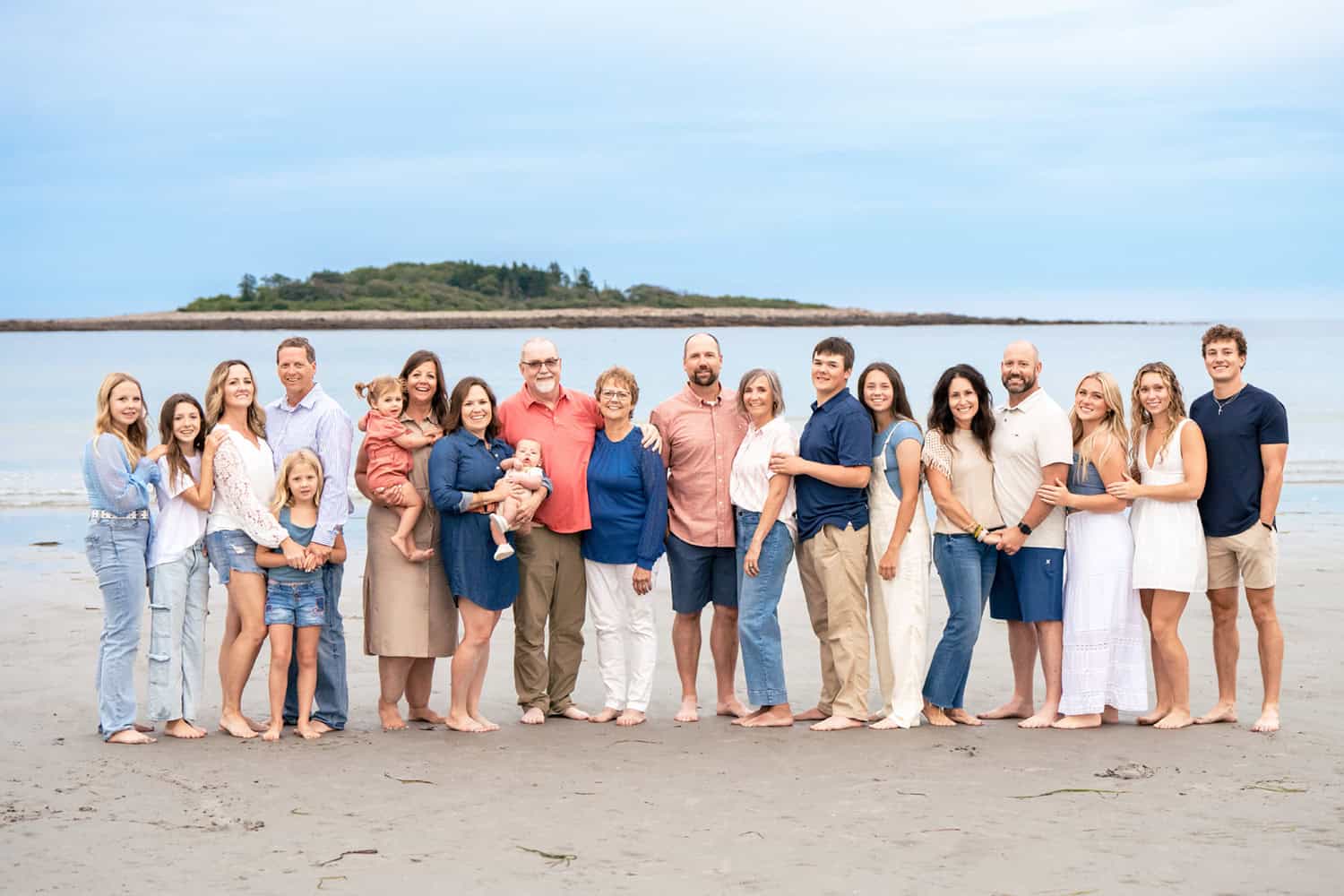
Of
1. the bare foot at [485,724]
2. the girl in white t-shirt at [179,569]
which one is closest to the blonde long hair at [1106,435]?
the bare foot at [485,724]

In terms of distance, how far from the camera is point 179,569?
253 inches

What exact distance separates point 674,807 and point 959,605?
77.9 inches

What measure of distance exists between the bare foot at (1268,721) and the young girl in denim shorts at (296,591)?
4.47m

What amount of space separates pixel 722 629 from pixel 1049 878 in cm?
277

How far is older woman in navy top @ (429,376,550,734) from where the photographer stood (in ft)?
21.5

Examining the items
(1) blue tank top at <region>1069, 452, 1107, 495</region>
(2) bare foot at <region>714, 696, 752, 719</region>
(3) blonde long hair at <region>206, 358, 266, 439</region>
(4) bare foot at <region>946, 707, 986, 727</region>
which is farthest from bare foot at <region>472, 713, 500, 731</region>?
(1) blue tank top at <region>1069, 452, 1107, 495</region>

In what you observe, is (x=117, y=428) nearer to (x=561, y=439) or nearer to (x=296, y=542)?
(x=296, y=542)

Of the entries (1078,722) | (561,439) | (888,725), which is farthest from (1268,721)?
(561,439)

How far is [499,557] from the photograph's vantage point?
6508mm

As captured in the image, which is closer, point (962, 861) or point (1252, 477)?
point (962, 861)

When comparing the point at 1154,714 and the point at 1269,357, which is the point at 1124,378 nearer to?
the point at 1269,357

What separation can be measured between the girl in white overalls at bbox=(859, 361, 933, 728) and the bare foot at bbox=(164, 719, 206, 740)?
3283 mm

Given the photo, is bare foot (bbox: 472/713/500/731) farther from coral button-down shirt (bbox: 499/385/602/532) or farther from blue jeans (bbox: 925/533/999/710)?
blue jeans (bbox: 925/533/999/710)

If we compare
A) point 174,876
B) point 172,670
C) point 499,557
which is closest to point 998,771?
point 499,557
